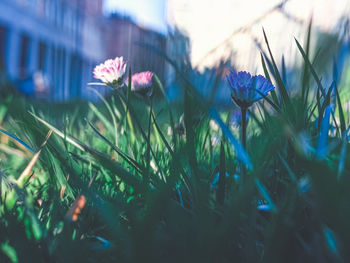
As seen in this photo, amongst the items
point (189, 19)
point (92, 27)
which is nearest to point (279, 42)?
point (189, 19)

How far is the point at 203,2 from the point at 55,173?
101 cm

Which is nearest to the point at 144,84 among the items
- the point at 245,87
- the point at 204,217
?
the point at 245,87

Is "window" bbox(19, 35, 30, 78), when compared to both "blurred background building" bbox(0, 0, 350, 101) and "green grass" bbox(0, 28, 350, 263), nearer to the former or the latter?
"blurred background building" bbox(0, 0, 350, 101)

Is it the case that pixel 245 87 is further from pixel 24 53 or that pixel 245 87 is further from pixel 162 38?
pixel 24 53

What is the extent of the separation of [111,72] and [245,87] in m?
0.21

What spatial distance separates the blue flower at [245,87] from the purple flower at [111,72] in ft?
0.58

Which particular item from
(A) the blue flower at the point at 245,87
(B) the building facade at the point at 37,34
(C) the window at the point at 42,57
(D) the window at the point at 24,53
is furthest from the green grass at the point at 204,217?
A: (C) the window at the point at 42,57

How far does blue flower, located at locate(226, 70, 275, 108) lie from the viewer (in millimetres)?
341

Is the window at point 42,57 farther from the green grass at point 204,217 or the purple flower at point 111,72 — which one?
the green grass at point 204,217

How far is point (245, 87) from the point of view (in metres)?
0.34

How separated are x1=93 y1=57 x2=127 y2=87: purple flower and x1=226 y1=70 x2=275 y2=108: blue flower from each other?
7.0 inches

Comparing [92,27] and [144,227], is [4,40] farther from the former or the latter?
[144,227]

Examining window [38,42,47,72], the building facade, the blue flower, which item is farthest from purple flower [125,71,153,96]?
window [38,42,47,72]

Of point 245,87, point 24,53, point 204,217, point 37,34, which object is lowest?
point 204,217
